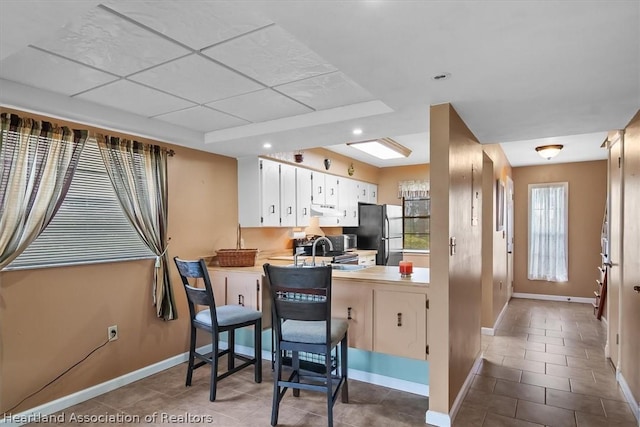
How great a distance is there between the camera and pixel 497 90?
227cm

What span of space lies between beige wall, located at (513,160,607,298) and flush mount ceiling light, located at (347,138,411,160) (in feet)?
10.0

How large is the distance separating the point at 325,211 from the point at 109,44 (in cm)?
368

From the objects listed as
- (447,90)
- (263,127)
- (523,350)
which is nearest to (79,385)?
(263,127)

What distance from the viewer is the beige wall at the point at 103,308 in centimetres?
253

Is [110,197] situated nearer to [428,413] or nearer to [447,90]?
[447,90]

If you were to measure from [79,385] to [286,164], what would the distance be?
2.99 meters

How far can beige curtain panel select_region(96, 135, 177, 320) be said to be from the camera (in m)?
3.11

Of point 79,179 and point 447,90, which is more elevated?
point 447,90

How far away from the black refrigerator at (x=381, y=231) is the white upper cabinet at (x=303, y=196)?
163cm

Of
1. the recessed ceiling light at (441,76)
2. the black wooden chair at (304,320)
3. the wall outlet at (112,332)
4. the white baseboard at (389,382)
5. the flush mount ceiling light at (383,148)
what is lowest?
the white baseboard at (389,382)

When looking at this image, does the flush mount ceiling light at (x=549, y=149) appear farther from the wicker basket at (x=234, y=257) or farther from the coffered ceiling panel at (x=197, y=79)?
the coffered ceiling panel at (x=197, y=79)

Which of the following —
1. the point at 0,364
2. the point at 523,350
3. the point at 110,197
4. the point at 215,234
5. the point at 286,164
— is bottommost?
the point at 523,350

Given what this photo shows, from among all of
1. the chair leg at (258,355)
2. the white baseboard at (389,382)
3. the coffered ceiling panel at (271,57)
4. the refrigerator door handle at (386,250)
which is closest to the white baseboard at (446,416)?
the white baseboard at (389,382)

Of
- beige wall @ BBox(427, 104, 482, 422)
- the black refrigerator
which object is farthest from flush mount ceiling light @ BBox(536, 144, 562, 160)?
beige wall @ BBox(427, 104, 482, 422)
